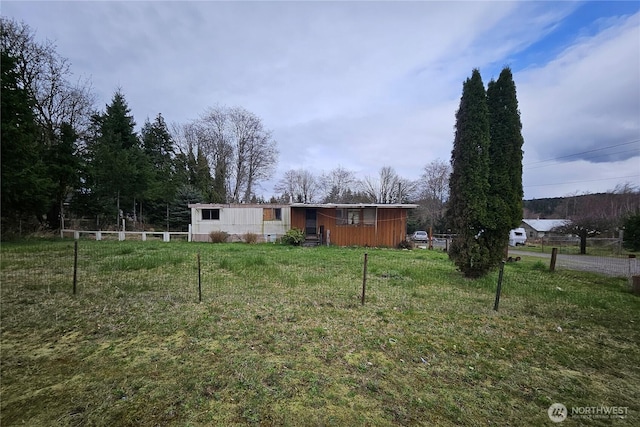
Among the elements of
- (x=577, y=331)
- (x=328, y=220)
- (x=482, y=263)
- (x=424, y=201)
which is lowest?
(x=577, y=331)

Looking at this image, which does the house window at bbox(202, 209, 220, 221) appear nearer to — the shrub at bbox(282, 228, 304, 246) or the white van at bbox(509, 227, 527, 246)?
the shrub at bbox(282, 228, 304, 246)

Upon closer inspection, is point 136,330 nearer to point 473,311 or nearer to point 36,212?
point 473,311

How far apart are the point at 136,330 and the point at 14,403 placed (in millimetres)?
1428

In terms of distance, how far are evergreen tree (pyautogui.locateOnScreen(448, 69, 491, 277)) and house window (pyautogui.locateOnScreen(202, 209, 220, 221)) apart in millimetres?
14538

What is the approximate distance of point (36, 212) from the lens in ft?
50.7

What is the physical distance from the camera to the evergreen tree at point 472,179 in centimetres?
695

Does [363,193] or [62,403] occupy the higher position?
[363,193]

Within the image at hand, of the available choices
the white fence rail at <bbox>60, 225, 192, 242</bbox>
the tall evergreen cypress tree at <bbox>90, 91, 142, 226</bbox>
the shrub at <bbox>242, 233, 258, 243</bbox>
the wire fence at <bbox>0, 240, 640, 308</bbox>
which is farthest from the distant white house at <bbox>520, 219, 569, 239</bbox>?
the tall evergreen cypress tree at <bbox>90, 91, 142, 226</bbox>

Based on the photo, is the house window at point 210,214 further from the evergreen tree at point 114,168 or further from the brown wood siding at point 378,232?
→ the brown wood siding at point 378,232

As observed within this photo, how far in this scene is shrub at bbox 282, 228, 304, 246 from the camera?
611 inches

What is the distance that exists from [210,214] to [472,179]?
1536 centimetres

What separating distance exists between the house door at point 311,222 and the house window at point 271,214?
69.4 inches

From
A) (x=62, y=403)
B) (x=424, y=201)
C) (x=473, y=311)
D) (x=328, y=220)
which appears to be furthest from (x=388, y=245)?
(x=424, y=201)

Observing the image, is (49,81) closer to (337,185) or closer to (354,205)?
(354,205)
